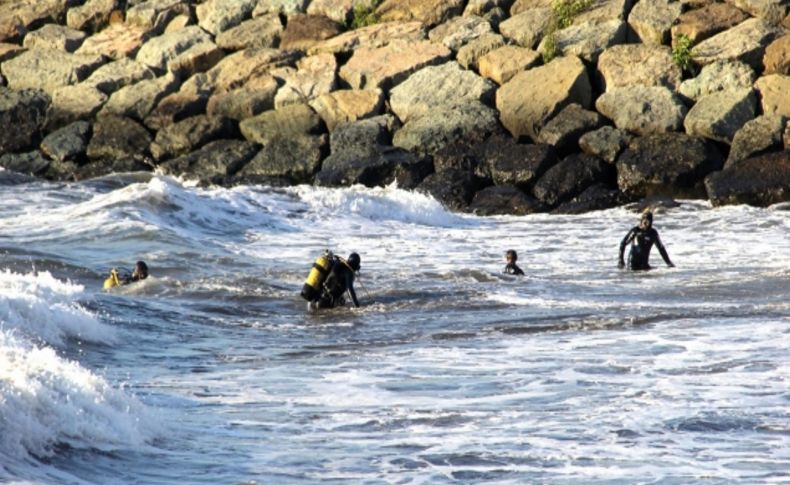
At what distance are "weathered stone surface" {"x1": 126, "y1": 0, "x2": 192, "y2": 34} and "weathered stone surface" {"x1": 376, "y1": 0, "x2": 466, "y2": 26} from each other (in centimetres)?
527

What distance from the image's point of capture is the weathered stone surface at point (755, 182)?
89.2 ft

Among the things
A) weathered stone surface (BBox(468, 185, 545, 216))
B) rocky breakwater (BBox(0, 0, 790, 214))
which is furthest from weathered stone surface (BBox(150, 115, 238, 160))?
weathered stone surface (BBox(468, 185, 545, 216))

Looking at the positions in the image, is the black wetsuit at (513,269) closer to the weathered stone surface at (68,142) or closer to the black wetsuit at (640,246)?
the black wetsuit at (640,246)

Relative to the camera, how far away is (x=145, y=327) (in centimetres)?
1678

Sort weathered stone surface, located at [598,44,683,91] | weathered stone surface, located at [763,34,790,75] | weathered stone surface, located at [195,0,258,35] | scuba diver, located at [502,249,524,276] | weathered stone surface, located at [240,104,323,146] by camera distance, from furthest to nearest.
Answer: weathered stone surface, located at [195,0,258,35]
weathered stone surface, located at [240,104,323,146]
weathered stone surface, located at [598,44,683,91]
weathered stone surface, located at [763,34,790,75]
scuba diver, located at [502,249,524,276]

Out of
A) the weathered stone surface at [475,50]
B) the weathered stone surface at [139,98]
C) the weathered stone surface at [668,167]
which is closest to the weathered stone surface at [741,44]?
the weathered stone surface at [668,167]

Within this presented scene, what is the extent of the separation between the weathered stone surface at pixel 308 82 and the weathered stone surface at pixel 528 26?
12.9ft

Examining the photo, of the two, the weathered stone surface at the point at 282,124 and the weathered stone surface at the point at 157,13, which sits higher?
the weathered stone surface at the point at 157,13

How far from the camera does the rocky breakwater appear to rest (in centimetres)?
2842

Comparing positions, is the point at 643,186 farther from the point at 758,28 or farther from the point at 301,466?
the point at 301,466

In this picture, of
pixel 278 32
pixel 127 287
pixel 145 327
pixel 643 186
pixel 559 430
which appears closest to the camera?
pixel 559 430

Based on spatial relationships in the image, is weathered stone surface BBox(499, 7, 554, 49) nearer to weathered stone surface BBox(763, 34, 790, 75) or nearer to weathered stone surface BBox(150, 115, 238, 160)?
weathered stone surface BBox(763, 34, 790, 75)

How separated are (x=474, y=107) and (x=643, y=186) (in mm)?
4203

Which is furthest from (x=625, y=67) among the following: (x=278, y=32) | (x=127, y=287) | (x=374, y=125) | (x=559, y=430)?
(x=559, y=430)
